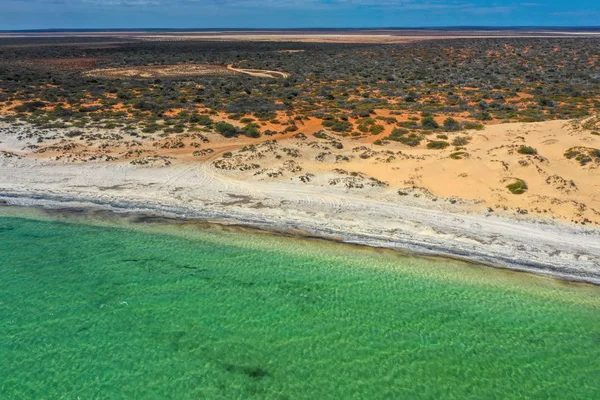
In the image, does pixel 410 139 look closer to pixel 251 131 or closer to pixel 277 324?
pixel 251 131

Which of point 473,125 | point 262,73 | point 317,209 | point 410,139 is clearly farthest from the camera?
point 262,73

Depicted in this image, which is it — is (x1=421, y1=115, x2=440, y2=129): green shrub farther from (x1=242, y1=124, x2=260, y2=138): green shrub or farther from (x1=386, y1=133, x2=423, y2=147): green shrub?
(x1=242, y1=124, x2=260, y2=138): green shrub

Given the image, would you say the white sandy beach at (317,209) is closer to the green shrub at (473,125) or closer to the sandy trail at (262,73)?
the green shrub at (473,125)

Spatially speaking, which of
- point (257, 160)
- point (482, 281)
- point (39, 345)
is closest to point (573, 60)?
point (257, 160)

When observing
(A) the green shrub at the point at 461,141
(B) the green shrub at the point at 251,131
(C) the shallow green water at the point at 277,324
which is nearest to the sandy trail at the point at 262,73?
(B) the green shrub at the point at 251,131

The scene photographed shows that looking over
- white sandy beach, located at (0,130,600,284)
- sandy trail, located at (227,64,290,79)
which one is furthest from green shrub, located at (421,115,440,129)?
sandy trail, located at (227,64,290,79)

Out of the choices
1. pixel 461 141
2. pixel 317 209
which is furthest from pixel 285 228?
pixel 461 141
